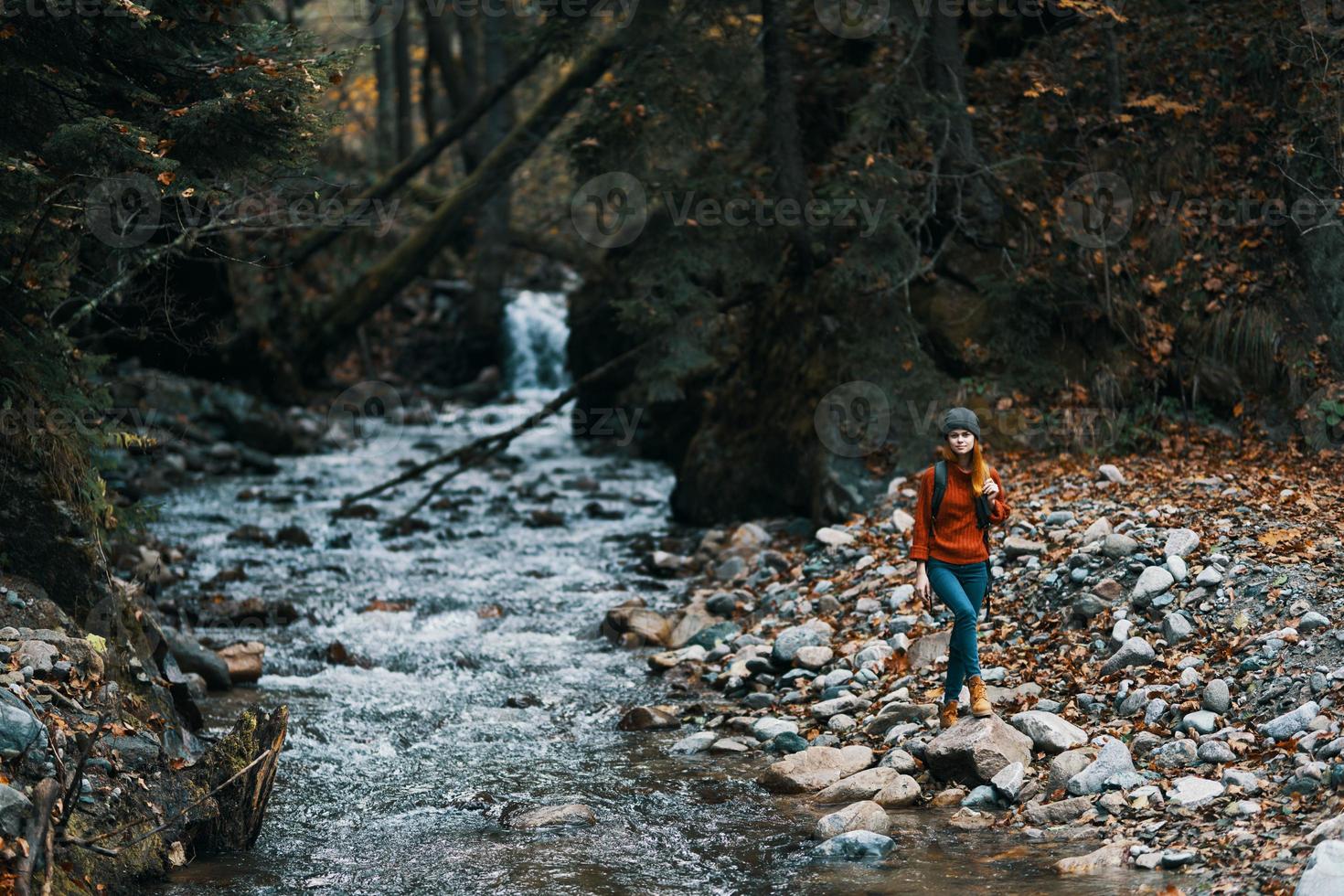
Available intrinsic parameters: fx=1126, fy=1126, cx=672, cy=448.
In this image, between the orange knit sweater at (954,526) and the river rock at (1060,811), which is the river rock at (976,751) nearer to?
the river rock at (1060,811)

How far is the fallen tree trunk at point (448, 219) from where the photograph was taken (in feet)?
54.9

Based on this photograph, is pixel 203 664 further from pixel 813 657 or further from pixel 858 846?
pixel 858 846

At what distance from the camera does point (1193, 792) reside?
5531mm

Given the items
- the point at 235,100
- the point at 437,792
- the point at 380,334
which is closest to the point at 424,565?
the point at 437,792

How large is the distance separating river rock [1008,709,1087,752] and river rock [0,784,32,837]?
5.12 metres

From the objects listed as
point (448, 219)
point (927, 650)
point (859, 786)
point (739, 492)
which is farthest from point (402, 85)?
point (859, 786)

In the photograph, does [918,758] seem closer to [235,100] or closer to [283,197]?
[235,100]

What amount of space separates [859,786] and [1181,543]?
3.00m

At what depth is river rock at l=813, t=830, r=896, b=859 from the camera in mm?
5660

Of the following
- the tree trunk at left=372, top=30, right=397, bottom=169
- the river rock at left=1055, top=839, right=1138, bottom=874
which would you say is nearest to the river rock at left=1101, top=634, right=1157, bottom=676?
the river rock at left=1055, top=839, right=1138, bottom=874
